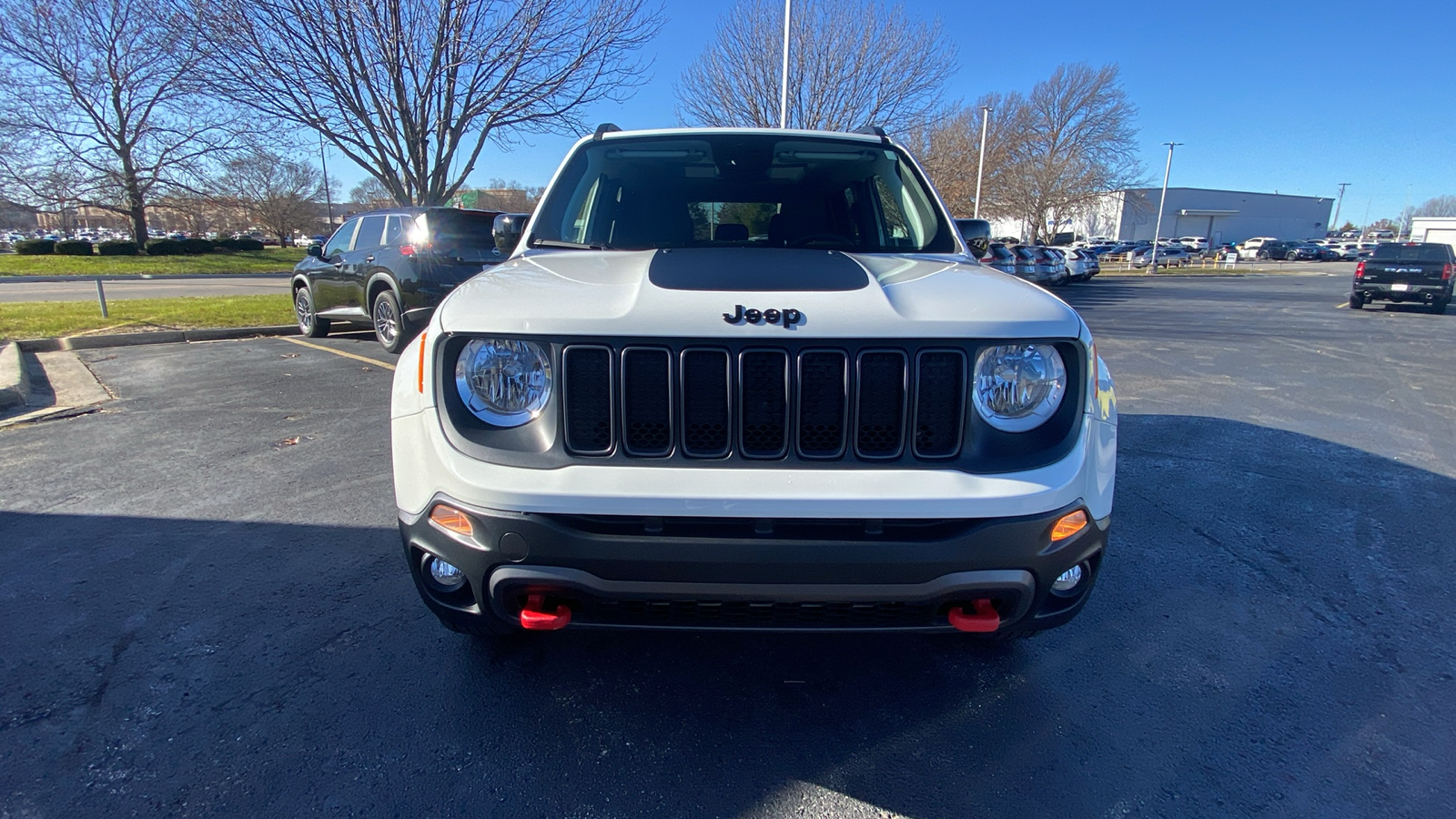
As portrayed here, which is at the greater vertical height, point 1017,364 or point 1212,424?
point 1017,364

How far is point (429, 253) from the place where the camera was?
7.88m

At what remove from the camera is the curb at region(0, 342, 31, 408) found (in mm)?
5820

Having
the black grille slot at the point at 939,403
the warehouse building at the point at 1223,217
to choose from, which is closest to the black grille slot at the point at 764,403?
the black grille slot at the point at 939,403

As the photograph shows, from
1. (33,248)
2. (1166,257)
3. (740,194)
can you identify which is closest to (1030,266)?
(740,194)

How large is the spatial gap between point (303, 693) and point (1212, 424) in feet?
21.0

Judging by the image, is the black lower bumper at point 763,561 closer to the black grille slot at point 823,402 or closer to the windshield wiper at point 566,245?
the black grille slot at point 823,402

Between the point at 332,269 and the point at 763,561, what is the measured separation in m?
9.51

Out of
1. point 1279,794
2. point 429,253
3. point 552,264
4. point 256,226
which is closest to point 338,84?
point 429,253

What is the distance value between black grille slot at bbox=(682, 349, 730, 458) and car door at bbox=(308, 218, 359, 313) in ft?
29.0

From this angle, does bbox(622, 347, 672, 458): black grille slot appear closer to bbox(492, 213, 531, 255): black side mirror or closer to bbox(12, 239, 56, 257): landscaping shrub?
bbox(492, 213, 531, 255): black side mirror

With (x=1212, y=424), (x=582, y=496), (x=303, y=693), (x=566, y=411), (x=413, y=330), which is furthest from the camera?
(x=413, y=330)

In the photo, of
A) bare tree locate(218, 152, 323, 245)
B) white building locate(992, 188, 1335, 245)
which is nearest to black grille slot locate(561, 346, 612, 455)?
bare tree locate(218, 152, 323, 245)

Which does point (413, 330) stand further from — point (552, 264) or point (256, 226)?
point (256, 226)

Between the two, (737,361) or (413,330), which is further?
(413,330)
